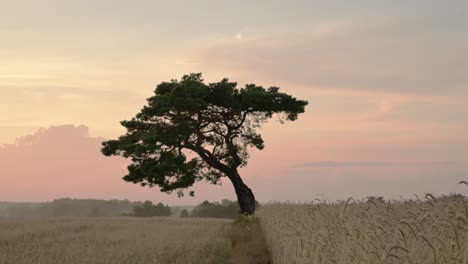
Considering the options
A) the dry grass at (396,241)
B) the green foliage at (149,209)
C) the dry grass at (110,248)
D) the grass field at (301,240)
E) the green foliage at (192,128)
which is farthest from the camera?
the green foliage at (149,209)

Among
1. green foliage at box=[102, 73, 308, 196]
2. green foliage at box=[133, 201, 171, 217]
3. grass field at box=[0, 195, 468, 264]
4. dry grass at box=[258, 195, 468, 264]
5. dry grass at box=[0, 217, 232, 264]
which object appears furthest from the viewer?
green foliage at box=[133, 201, 171, 217]

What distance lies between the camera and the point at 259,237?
20562 millimetres

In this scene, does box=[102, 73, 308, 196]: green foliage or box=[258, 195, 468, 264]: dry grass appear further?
box=[102, 73, 308, 196]: green foliage

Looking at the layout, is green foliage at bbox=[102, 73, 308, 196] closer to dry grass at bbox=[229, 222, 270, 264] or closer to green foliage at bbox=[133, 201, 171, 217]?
dry grass at bbox=[229, 222, 270, 264]

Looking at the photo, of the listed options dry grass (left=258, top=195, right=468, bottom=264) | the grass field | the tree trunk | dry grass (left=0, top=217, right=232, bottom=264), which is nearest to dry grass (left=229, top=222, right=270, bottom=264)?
the grass field

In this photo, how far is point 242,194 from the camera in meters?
33.9

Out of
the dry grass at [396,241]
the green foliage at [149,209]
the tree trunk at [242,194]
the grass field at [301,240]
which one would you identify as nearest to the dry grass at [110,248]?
the grass field at [301,240]

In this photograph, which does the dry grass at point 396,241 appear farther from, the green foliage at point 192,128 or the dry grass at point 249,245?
the green foliage at point 192,128

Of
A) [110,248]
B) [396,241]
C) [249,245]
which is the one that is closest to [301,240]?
[396,241]

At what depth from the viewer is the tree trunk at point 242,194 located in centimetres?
3384

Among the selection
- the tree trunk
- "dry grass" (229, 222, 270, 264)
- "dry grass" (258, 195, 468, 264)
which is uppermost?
the tree trunk

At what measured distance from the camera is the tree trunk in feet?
111

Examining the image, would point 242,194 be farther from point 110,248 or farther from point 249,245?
point 110,248

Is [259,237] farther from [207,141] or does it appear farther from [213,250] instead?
[207,141]
